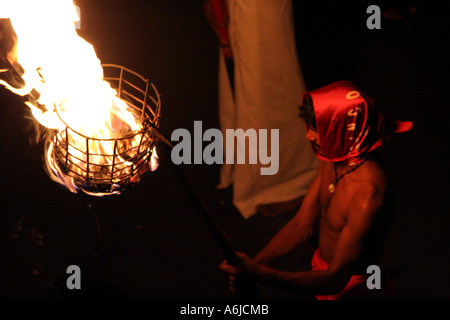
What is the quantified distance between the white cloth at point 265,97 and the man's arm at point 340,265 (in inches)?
64.4

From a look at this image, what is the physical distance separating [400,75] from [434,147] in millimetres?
1085

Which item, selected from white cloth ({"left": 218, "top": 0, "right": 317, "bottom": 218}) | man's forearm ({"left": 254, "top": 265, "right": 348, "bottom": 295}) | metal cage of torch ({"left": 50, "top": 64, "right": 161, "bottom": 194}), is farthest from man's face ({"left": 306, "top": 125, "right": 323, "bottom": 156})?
white cloth ({"left": 218, "top": 0, "right": 317, "bottom": 218})

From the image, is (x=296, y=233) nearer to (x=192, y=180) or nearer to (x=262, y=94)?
(x=262, y=94)

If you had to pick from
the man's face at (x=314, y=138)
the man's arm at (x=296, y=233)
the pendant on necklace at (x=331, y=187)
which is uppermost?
the man's face at (x=314, y=138)

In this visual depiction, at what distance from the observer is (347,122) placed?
7.66ft

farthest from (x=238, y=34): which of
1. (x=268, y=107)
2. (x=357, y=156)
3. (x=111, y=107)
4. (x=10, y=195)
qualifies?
(x=10, y=195)

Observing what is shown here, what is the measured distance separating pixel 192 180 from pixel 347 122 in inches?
96.5

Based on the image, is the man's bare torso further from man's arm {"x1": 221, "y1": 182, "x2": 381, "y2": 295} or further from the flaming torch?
the flaming torch

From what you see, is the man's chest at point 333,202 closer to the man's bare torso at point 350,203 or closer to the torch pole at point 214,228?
the man's bare torso at point 350,203

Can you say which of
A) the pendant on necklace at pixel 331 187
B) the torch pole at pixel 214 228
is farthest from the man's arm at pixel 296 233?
the torch pole at pixel 214 228

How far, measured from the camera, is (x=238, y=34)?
3629 millimetres

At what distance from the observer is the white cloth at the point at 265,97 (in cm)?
352
